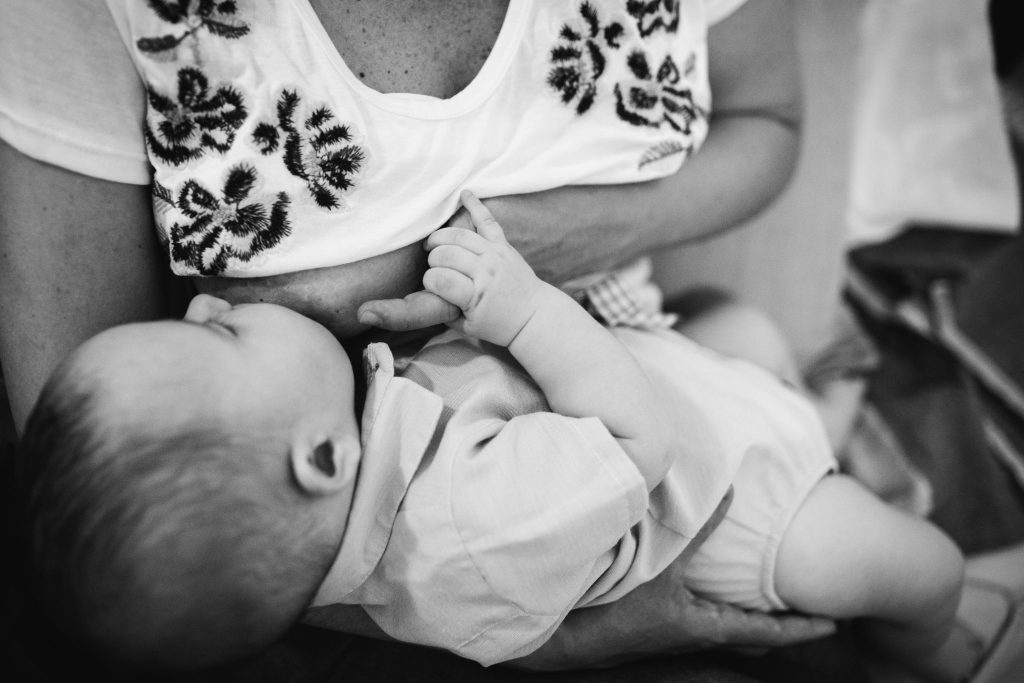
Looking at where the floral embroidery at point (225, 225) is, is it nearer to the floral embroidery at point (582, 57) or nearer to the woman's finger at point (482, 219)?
the woman's finger at point (482, 219)

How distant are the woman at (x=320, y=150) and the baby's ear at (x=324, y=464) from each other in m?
0.13

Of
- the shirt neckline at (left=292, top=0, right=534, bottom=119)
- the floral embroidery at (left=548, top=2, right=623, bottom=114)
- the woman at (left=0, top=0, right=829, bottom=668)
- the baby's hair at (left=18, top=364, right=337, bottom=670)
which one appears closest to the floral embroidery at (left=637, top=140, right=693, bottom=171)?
the woman at (left=0, top=0, right=829, bottom=668)

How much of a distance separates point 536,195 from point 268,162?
0.97ft

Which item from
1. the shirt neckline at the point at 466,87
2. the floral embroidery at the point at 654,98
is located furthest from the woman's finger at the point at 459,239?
the floral embroidery at the point at 654,98

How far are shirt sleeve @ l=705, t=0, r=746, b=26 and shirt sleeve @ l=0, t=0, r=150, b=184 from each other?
0.66 m

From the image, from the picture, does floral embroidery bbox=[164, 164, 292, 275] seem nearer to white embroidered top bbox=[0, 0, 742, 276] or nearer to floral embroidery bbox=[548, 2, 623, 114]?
white embroidered top bbox=[0, 0, 742, 276]

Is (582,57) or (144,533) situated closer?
(144,533)

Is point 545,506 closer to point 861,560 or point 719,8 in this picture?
point 861,560

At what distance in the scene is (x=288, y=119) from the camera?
2.18ft

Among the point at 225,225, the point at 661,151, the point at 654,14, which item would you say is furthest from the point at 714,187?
the point at 225,225

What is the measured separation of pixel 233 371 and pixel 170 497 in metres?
0.11

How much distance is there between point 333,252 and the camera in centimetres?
70

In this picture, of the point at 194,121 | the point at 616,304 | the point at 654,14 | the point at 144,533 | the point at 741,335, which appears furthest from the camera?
the point at 741,335

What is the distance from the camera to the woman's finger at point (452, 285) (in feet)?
2.23
